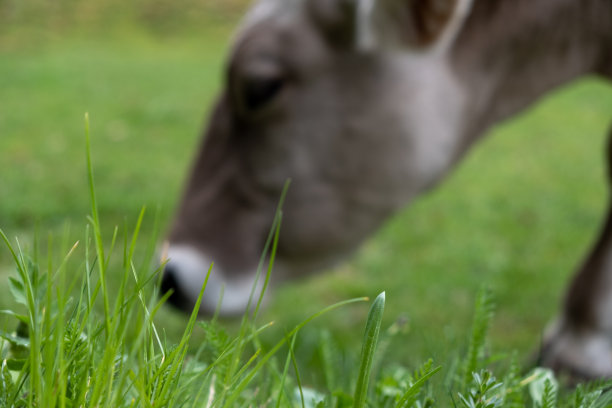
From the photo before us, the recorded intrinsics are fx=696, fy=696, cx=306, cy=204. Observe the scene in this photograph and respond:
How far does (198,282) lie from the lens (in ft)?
5.72

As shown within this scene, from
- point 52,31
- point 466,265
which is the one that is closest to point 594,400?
point 466,265

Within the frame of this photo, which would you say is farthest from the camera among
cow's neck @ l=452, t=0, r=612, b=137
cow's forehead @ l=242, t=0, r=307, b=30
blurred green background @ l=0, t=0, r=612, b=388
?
blurred green background @ l=0, t=0, r=612, b=388

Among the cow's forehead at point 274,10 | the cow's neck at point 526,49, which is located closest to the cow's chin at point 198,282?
the cow's forehead at point 274,10

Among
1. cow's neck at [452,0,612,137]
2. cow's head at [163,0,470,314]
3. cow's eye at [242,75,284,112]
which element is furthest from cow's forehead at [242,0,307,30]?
cow's neck at [452,0,612,137]

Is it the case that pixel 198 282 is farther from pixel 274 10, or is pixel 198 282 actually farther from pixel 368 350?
pixel 368 350

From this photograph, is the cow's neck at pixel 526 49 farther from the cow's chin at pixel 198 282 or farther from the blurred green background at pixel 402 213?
the cow's chin at pixel 198 282

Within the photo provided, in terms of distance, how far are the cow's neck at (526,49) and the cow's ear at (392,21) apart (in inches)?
2.8

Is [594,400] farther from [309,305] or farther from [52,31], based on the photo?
[52,31]

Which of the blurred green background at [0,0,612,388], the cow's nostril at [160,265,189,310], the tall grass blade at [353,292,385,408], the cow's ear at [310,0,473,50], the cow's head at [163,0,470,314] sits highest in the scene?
the tall grass blade at [353,292,385,408]

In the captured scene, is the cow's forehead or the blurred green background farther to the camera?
the blurred green background

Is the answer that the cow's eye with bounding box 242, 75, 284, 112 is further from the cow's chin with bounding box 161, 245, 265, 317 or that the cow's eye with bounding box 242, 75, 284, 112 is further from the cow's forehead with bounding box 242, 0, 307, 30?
the cow's chin with bounding box 161, 245, 265, 317

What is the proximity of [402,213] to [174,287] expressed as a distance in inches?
90.0

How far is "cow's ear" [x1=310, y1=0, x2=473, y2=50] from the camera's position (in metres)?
1.51

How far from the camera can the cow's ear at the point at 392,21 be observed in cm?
151
